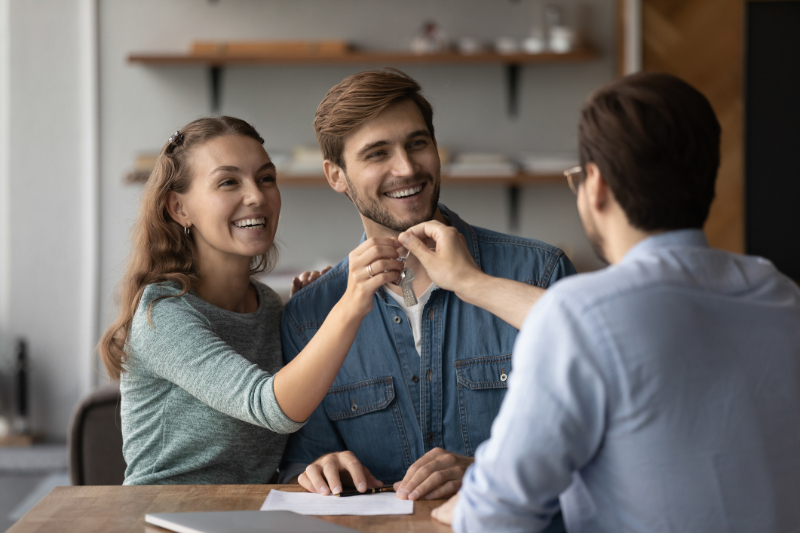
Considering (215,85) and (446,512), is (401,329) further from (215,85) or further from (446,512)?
(215,85)

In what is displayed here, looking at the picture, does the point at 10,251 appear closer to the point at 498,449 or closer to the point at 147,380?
the point at 147,380

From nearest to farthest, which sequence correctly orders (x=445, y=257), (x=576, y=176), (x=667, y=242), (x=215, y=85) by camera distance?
(x=667, y=242), (x=576, y=176), (x=445, y=257), (x=215, y=85)

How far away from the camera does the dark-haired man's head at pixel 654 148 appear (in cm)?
87

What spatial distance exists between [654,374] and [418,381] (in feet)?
2.88

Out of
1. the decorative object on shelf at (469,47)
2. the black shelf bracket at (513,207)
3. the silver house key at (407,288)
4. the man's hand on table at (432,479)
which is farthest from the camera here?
the black shelf bracket at (513,207)

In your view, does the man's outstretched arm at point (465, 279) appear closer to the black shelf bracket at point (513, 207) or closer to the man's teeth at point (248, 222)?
the man's teeth at point (248, 222)

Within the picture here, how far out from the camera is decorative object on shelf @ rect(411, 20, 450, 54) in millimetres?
3670

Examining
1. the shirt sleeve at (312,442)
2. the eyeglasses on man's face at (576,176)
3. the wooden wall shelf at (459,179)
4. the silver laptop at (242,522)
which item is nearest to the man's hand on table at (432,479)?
the silver laptop at (242,522)

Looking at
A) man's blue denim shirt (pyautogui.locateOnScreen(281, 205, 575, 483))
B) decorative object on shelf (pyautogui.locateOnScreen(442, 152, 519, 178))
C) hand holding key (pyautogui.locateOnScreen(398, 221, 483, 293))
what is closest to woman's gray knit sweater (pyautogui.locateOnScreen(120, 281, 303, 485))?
man's blue denim shirt (pyautogui.locateOnScreen(281, 205, 575, 483))

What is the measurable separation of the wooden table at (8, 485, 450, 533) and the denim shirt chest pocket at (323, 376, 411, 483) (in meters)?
0.38

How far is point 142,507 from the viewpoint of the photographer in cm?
117

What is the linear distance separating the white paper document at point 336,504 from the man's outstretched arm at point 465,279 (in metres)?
0.37

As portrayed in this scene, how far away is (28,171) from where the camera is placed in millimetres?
3854

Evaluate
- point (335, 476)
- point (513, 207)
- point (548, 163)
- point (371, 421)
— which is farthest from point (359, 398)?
point (513, 207)
